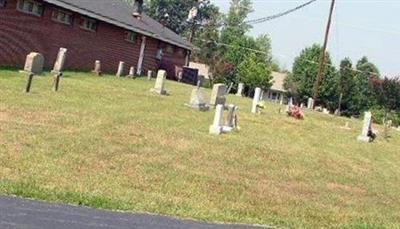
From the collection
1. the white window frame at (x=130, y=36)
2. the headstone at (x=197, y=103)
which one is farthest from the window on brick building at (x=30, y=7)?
the white window frame at (x=130, y=36)

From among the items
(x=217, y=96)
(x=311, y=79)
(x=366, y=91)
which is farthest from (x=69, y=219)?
(x=366, y=91)

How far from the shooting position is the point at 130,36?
4206cm

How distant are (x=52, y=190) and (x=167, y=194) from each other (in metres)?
2.07

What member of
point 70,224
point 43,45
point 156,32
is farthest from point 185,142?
point 156,32

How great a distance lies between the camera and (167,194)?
10.6 metres

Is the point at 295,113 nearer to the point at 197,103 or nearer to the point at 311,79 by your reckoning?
the point at 197,103

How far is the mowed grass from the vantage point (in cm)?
1005

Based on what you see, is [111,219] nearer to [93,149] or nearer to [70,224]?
[70,224]

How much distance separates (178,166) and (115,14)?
89.6ft

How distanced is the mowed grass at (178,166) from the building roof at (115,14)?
11023mm

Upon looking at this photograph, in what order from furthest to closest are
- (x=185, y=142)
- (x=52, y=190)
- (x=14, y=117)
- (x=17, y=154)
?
1. (x=185, y=142)
2. (x=14, y=117)
3. (x=17, y=154)
4. (x=52, y=190)

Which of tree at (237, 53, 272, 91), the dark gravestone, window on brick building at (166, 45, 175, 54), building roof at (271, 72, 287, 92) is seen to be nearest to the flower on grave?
the dark gravestone

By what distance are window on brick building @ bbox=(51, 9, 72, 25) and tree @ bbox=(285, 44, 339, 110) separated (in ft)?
142

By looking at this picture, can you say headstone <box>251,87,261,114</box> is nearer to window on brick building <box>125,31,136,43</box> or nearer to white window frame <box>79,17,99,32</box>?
white window frame <box>79,17,99,32</box>
